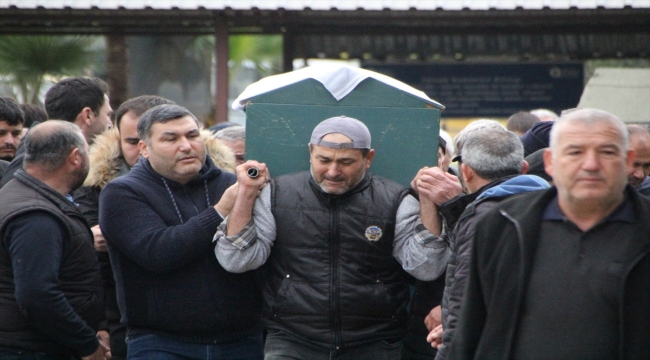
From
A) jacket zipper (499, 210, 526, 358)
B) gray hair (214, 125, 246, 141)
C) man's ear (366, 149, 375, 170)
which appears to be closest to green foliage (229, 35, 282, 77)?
gray hair (214, 125, 246, 141)

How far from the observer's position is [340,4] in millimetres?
8312

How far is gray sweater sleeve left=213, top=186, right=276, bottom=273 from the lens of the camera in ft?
12.7

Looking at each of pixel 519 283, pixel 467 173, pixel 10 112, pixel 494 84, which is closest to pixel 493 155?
pixel 467 173

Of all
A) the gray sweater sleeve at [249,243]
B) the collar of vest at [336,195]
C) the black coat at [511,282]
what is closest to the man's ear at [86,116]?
the gray sweater sleeve at [249,243]

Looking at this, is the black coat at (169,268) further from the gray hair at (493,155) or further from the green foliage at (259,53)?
the green foliage at (259,53)

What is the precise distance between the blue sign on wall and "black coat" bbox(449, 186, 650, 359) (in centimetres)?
688

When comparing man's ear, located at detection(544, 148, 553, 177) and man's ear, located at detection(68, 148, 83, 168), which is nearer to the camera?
man's ear, located at detection(544, 148, 553, 177)

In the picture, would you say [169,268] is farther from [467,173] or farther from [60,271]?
[467,173]

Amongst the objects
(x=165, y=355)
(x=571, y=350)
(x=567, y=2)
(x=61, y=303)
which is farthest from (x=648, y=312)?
(x=567, y=2)

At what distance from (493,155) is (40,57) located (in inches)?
298

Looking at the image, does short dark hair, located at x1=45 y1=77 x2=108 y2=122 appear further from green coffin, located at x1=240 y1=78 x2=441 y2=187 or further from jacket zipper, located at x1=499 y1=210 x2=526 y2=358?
jacket zipper, located at x1=499 y1=210 x2=526 y2=358

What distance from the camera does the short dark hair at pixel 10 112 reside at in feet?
17.7

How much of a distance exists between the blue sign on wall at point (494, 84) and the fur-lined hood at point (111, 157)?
5.35 meters

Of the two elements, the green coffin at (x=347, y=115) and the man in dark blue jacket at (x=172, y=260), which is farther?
the green coffin at (x=347, y=115)
